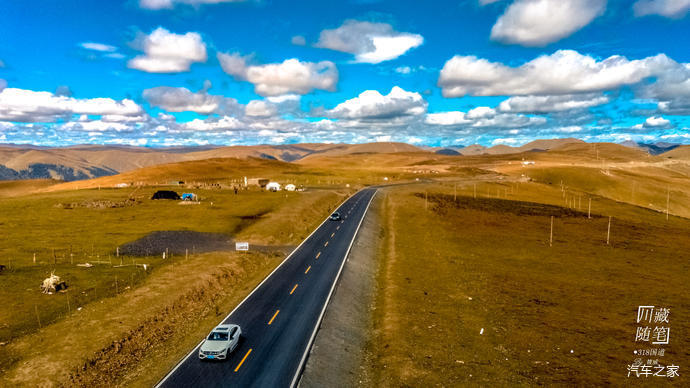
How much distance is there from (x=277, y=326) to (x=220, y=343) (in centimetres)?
630

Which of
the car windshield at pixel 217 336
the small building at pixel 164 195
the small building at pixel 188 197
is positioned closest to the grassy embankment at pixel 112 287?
the car windshield at pixel 217 336

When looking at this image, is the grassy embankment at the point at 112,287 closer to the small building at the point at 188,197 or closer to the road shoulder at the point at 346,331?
the road shoulder at the point at 346,331

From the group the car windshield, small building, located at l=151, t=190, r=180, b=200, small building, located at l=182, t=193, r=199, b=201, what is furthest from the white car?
small building, located at l=151, t=190, r=180, b=200

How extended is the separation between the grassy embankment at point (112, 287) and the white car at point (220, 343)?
273 centimetres

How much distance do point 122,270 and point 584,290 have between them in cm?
5635

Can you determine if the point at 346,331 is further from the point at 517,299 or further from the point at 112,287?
the point at 112,287

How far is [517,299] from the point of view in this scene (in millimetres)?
41406

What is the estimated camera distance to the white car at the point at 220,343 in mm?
25906

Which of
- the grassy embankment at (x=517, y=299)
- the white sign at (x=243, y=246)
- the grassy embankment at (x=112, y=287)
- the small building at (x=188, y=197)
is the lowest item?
the grassy embankment at (x=517, y=299)

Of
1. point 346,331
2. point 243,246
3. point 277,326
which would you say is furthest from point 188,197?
point 346,331

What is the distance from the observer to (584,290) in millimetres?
45188

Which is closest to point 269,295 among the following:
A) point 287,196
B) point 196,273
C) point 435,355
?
point 196,273

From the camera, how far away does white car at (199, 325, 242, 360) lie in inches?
1020

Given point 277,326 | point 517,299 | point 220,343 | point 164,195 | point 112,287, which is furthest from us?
point 164,195
